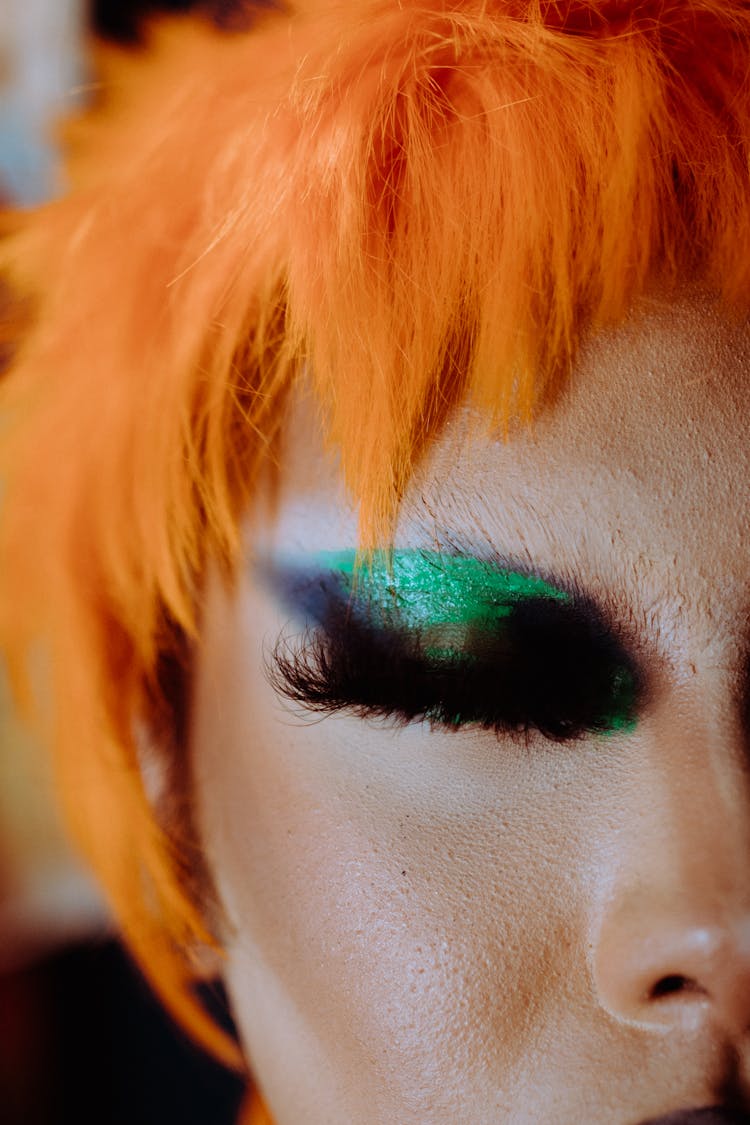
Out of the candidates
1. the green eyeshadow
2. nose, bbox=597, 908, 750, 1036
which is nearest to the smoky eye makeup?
the green eyeshadow

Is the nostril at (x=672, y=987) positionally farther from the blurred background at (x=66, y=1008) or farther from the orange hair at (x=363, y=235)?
the blurred background at (x=66, y=1008)

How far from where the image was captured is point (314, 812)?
59 cm

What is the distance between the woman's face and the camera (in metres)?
0.49

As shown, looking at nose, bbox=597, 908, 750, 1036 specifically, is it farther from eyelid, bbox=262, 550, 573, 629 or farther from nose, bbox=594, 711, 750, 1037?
eyelid, bbox=262, 550, 573, 629

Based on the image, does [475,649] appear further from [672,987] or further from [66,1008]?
[66,1008]

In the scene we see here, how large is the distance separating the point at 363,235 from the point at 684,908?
41 cm

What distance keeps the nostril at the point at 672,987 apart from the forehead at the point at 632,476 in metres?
0.20

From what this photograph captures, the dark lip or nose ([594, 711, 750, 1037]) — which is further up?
nose ([594, 711, 750, 1037])

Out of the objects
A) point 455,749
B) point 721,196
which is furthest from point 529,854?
point 721,196

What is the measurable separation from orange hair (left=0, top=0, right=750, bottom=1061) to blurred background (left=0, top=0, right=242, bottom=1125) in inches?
18.3

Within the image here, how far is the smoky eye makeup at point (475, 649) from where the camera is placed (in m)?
0.52

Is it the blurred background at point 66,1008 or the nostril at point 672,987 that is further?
the blurred background at point 66,1008

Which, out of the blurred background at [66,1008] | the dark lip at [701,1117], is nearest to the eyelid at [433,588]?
the dark lip at [701,1117]

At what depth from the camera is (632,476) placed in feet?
1.68
